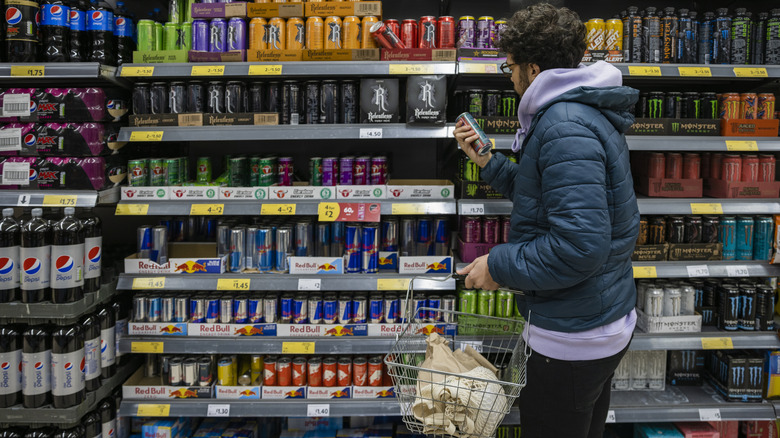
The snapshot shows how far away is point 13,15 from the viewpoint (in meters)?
2.61

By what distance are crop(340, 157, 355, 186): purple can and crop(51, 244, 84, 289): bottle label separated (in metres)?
1.19

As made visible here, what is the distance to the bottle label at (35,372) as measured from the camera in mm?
2480

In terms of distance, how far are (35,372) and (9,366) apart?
13 centimetres

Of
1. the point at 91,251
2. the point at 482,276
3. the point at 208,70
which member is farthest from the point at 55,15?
the point at 482,276

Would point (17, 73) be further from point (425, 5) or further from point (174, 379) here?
point (425, 5)

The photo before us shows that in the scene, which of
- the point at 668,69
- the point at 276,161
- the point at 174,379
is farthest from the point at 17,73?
the point at 668,69

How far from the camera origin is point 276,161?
283 centimetres

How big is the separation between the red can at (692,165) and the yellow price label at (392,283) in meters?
1.47

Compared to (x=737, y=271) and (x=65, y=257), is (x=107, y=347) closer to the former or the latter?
(x=65, y=257)

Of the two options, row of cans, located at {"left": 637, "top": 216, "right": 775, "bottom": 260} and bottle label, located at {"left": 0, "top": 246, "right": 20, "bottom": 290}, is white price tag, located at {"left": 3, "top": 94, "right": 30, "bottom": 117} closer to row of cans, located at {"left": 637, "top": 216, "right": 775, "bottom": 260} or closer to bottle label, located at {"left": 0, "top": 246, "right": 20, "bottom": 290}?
bottle label, located at {"left": 0, "top": 246, "right": 20, "bottom": 290}

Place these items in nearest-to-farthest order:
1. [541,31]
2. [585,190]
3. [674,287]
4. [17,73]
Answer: [585,190] < [541,31] < [17,73] < [674,287]

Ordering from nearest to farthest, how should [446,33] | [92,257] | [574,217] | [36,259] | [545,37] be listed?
[574,217]
[545,37]
[36,259]
[92,257]
[446,33]

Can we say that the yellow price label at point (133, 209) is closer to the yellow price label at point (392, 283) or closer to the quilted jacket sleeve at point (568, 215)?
the yellow price label at point (392, 283)

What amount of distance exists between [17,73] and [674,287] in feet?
10.7
